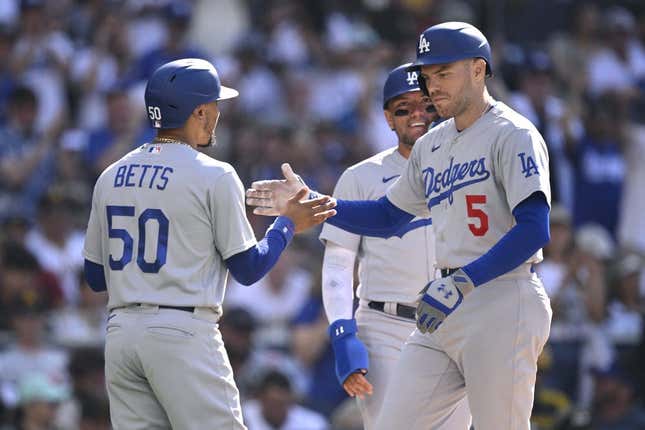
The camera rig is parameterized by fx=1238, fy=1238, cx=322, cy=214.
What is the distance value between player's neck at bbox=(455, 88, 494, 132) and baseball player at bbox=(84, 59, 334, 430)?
100 centimetres

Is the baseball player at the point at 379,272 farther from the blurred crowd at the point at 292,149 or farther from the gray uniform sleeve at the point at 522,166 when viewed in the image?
the blurred crowd at the point at 292,149

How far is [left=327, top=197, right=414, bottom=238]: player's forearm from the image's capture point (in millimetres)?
5895

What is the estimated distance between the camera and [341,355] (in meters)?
6.00

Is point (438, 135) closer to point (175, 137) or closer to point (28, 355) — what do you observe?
point (175, 137)

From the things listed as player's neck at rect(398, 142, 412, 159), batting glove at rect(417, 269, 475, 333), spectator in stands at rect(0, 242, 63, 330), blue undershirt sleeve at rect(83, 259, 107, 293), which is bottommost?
spectator in stands at rect(0, 242, 63, 330)

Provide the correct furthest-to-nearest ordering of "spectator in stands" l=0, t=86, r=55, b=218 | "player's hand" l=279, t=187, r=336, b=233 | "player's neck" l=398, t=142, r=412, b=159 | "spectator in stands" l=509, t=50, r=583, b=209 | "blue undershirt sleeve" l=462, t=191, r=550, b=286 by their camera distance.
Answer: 1. "spectator in stands" l=509, t=50, r=583, b=209
2. "spectator in stands" l=0, t=86, r=55, b=218
3. "player's neck" l=398, t=142, r=412, b=159
4. "player's hand" l=279, t=187, r=336, b=233
5. "blue undershirt sleeve" l=462, t=191, r=550, b=286

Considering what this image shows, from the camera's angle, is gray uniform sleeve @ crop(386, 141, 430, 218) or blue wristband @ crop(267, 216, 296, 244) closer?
blue wristband @ crop(267, 216, 296, 244)

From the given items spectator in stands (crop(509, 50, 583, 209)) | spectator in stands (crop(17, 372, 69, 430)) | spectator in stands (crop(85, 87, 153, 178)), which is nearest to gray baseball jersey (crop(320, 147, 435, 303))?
spectator in stands (crop(17, 372, 69, 430))

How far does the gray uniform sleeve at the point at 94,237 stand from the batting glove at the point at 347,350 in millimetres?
1279

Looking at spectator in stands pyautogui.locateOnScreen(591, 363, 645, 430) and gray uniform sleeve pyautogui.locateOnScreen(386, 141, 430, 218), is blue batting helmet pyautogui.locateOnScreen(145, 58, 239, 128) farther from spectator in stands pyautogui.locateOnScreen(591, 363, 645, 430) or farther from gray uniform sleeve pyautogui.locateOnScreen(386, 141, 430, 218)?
spectator in stands pyautogui.locateOnScreen(591, 363, 645, 430)

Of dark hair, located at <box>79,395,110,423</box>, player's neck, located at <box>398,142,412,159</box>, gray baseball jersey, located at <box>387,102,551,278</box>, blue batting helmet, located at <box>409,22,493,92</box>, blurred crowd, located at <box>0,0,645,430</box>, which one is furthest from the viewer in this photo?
blurred crowd, located at <box>0,0,645,430</box>

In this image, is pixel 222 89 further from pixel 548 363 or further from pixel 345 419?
pixel 548 363

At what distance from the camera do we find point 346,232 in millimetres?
6281

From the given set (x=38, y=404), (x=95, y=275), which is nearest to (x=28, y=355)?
(x=38, y=404)
